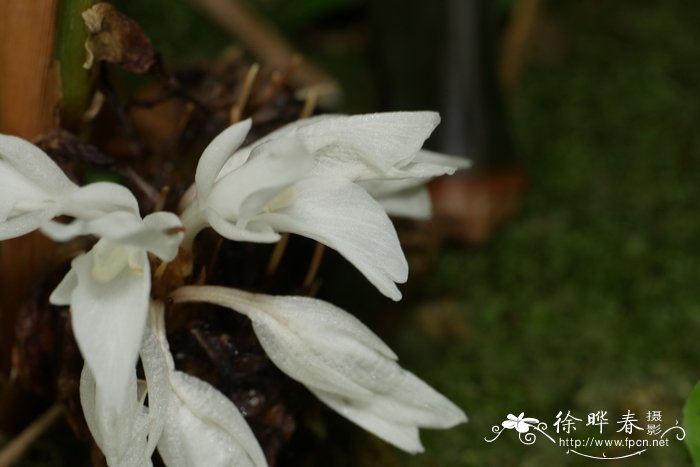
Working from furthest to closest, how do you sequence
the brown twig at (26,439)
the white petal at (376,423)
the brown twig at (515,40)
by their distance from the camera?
the brown twig at (515,40)
the brown twig at (26,439)
the white petal at (376,423)

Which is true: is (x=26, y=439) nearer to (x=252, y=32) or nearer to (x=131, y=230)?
(x=131, y=230)

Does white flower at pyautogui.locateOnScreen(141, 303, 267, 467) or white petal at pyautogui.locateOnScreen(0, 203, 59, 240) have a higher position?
white petal at pyautogui.locateOnScreen(0, 203, 59, 240)

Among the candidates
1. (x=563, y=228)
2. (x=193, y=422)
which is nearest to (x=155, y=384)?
(x=193, y=422)

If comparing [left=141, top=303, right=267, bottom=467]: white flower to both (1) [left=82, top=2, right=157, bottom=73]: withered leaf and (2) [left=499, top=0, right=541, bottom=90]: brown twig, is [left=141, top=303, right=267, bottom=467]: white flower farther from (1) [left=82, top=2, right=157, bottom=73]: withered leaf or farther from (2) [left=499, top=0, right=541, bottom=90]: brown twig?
(2) [left=499, top=0, right=541, bottom=90]: brown twig

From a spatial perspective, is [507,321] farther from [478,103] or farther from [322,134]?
[322,134]

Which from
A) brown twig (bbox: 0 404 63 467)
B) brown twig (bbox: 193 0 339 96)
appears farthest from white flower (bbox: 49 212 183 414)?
brown twig (bbox: 193 0 339 96)

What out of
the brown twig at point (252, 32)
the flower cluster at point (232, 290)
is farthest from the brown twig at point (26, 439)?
the brown twig at point (252, 32)

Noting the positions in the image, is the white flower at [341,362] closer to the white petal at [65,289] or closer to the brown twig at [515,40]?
the white petal at [65,289]
